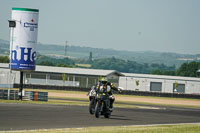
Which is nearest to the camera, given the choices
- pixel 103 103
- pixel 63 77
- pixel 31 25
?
pixel 103 103

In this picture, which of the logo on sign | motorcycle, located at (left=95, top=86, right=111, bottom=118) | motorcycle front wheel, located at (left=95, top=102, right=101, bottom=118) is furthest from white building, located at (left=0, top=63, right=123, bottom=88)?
motorcycle front wheel, located at (left=95, top=102, right=101, bottom=118)

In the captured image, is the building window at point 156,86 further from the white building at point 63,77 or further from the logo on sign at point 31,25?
the logo on sign at point 31,25

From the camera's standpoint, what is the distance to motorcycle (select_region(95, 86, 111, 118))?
78.8 ft

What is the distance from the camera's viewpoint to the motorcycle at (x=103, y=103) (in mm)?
24008

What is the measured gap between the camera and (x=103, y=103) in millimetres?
24391

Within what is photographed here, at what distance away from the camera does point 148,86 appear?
11219 cm

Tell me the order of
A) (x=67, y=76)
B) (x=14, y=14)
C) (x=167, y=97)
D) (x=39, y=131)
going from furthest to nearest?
(x=67, y=76), (x=167, y=97), (x=14, y=14), (x=39, y=131)

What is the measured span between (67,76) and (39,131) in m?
84.1

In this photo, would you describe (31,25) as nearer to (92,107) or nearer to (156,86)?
(92,107)

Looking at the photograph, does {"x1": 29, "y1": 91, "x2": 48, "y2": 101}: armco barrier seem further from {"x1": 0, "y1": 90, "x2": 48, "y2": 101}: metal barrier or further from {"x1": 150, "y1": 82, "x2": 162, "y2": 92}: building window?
{"x1": 150, "y1": 82, "x2": 162, "y2": 92}: building window

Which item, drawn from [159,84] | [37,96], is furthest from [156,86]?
[37,96]

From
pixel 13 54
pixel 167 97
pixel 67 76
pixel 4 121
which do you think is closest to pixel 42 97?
pixel 13 54

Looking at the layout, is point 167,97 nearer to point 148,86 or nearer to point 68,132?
point 148,86

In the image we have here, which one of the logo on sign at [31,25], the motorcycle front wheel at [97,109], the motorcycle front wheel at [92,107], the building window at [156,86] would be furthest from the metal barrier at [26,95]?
the building window at [156,86]
